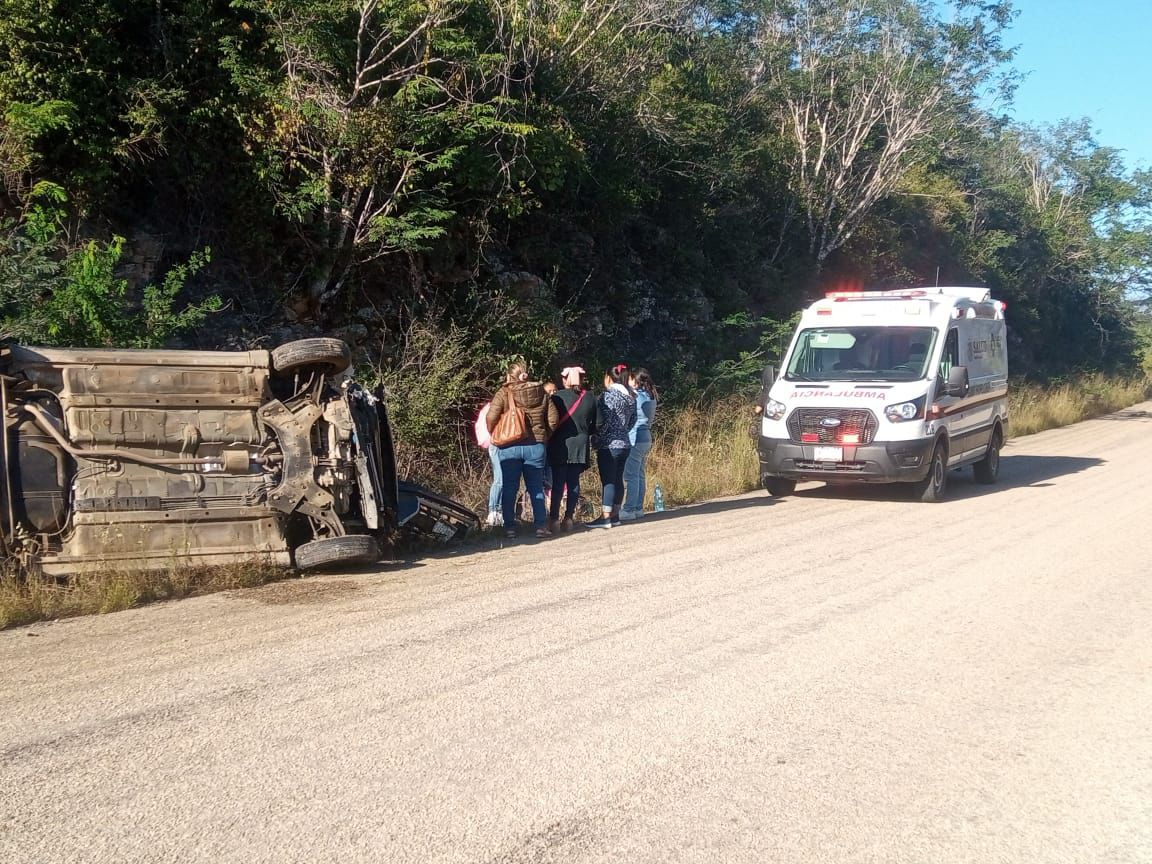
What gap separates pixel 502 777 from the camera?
4.37 meters

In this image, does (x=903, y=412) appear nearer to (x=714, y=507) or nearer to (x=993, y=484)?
(x=714, y=507)

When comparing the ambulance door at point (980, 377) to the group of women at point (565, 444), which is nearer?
the group of women at point (565, 444)

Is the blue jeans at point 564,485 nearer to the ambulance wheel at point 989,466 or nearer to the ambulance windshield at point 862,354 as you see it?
the ambulance windshield at point 862,354

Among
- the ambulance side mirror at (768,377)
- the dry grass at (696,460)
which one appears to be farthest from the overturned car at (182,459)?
the ambulance side mirror at (768,377)

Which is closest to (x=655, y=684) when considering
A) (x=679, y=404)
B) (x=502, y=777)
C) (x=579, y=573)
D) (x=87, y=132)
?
(x=502, y=777)

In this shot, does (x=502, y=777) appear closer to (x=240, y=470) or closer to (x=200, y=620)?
(x=200, y=620)

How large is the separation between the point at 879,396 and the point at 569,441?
437 cm

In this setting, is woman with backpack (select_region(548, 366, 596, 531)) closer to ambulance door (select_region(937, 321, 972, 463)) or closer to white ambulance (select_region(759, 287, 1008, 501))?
white ambulance (select_region(759, 287, 1008, 501))

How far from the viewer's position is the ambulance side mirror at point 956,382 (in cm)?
1326

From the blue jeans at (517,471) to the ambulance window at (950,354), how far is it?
5900 mm

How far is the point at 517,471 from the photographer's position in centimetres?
1041

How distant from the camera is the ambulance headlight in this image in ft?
41.3

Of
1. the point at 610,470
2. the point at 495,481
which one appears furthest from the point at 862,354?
the point at 495,481

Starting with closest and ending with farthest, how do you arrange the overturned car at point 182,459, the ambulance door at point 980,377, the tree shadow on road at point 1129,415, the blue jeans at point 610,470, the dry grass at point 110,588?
the dry grass at point 110,588 → the overturned car at point 182,459 → the blue jeans at point 610,470 → the ambulance door at point 980,377 → the tree shadow on road at point 1129,415
